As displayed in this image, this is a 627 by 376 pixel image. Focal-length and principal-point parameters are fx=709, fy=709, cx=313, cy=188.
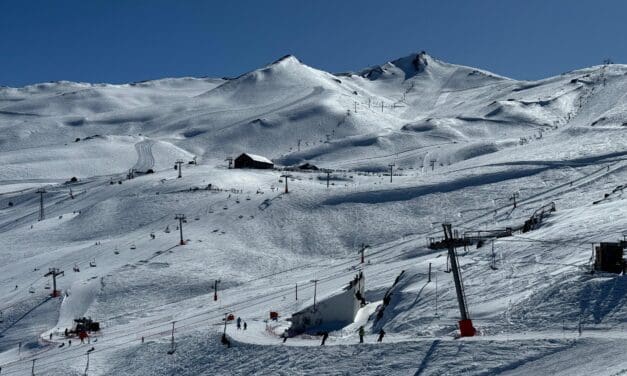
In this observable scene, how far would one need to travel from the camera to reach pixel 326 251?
6091 cm

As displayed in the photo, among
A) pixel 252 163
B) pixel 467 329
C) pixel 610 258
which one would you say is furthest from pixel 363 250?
pixel 252 163

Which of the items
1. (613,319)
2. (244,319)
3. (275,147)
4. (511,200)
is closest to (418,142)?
(275,147)

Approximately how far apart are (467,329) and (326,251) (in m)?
34.5

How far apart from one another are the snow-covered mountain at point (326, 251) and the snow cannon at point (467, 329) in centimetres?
89

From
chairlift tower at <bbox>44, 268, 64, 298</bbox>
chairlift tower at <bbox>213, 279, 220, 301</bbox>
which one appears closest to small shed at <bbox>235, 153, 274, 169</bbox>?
chairlift tower at <bbox>44, 268, 64, 298</bbox>

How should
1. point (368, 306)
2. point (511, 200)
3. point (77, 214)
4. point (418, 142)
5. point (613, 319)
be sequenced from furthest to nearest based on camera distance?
point (418, 142), point (77, 214), point (511, 200), point (368, 306), point (613, 319)

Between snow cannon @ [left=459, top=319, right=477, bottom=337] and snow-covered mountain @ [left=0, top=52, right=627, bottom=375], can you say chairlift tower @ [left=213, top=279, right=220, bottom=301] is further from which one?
snow cannon @ [left=459, top=319, right=477, bottom=337]

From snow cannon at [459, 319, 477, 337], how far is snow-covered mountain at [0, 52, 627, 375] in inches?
35.0

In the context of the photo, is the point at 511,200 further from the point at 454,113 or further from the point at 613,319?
the point at 454,113

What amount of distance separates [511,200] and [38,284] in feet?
136

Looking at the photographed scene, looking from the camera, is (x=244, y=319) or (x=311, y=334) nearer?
(x=311, y=334)

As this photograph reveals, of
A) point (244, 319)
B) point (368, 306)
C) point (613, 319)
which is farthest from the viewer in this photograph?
point (244, 319)

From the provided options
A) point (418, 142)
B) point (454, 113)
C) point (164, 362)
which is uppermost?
point (454, 113)

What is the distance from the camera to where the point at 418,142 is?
130m
